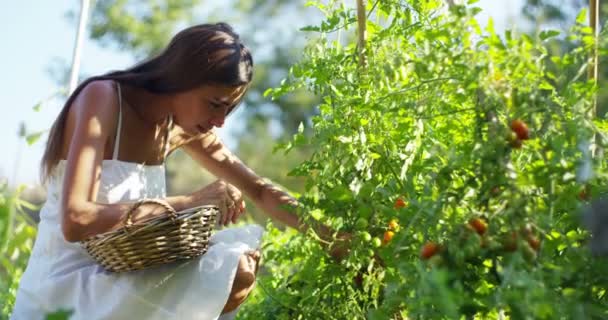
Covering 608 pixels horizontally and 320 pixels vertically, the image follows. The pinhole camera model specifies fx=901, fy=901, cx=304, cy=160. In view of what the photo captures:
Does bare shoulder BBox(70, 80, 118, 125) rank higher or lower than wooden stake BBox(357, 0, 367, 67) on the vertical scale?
lower

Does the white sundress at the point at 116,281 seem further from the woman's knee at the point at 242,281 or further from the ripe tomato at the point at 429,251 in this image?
the ripe tomato at the point at 429,251

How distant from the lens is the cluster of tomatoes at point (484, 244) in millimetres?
1273

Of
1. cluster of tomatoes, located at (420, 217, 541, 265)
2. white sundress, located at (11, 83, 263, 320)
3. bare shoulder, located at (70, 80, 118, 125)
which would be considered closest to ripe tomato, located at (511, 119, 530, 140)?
cluster of tomatoes, located at (420, 217, 541, 265)

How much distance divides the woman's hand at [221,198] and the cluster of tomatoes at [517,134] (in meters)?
0.76

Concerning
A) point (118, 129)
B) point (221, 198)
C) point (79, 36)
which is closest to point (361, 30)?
point (221, 198)

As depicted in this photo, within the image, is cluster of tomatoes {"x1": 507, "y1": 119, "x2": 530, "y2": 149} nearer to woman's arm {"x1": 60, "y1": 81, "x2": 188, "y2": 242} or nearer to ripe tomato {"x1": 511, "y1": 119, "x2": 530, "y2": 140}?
ripe tomato {"x1": 511, "y1": 119, "x2": 530, "y2": 140}

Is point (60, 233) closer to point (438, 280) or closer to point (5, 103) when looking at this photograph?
point (5, 103)

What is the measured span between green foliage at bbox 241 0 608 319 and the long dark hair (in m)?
0.14

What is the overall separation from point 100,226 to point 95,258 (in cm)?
13

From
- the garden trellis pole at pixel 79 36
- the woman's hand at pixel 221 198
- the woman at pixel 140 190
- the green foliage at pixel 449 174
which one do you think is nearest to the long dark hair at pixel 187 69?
the woman at pixel 140 190

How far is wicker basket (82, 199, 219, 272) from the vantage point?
178 centimetres

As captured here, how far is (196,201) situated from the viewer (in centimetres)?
192

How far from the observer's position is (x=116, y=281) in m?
1.93

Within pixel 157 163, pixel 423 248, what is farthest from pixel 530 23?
pixel 423 248
